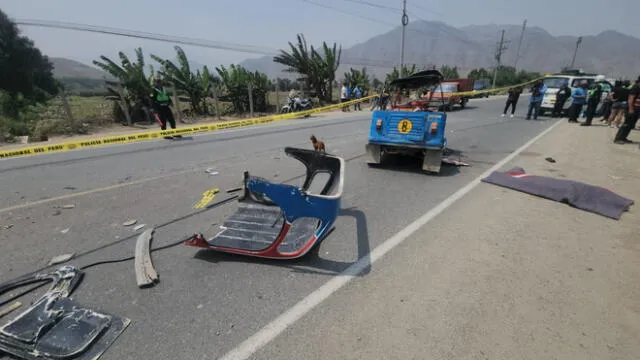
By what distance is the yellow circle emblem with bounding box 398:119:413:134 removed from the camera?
258 inches

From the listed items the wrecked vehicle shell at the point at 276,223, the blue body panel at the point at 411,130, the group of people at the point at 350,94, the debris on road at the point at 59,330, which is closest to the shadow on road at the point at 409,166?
the blue body panel at the point at 411,130

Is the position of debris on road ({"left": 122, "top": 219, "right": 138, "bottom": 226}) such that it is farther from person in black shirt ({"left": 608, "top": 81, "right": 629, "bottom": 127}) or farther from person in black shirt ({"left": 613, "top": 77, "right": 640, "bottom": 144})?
person in black shirt ({"left": 608, "top": 81, "right": 629, "bottom": 127})

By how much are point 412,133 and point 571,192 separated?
2837 mm

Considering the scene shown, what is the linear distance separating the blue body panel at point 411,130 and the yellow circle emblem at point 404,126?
0.07 ft

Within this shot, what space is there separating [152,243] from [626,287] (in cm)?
481

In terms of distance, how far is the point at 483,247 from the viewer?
3533 millimetres

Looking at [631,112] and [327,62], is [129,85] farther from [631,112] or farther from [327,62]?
[631,112]

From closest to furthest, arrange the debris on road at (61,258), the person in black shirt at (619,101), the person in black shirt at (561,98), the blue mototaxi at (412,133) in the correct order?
1. the debris on road at (61,258)
2. the blue mototaxi at (412,133)
3. the person in black shirt at (619,101)
4. the person in black shirt at (561,98)

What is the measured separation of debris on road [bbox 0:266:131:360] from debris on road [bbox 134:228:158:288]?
424 mm

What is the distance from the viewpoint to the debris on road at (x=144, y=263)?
288 cm

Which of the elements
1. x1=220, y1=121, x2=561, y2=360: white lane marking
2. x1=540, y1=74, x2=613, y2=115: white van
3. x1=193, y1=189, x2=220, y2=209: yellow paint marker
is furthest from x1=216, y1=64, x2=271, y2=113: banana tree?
x1=220, y1=121, x2=561, y2=360: white lane marking

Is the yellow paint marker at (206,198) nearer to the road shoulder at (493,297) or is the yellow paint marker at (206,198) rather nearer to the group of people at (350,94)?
the road shoulder at (493,297)

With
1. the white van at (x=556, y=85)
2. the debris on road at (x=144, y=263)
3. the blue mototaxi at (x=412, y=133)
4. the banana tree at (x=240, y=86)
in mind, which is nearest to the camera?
the debris on road at (x=144, y=263)

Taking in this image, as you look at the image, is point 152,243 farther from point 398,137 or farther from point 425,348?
point 398,137
